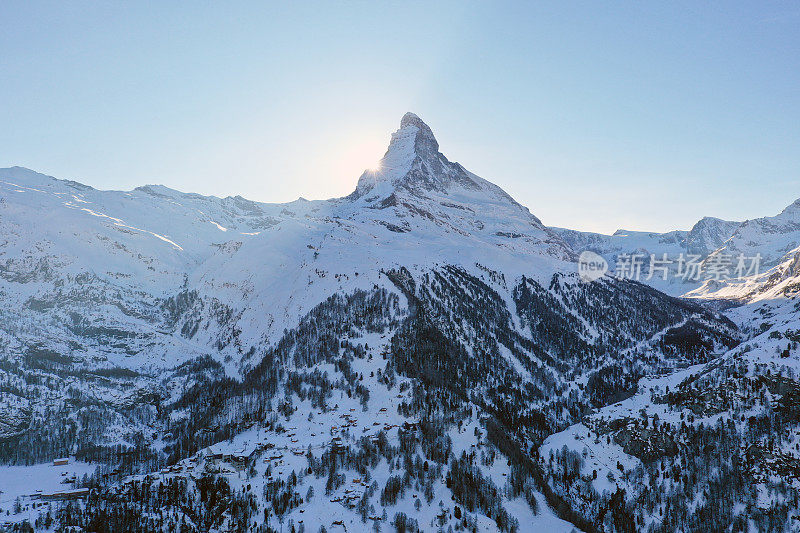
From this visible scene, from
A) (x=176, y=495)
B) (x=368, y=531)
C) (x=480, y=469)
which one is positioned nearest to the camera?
(x=368, y=531)

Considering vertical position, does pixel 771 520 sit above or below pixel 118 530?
above

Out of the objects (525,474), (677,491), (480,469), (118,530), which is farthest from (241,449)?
(677,491)

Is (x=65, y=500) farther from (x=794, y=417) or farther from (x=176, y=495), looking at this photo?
(x=794, y=417)

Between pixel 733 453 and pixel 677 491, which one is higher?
pixel 733 453

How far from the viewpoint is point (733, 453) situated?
640 ft

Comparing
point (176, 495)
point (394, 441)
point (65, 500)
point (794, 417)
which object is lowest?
point (65, 500)

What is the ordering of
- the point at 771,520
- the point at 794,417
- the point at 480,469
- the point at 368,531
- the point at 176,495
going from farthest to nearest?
the point at 794,417 < the point at 480,469 < the point at 771,520 < the point at 176,495 < the point at 368,531

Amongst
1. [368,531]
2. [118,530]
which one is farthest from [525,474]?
[118,530]

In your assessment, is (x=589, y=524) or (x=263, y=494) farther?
(x=589, y=524)

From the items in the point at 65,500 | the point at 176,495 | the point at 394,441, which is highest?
the point at 394,441

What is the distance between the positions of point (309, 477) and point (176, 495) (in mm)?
40122

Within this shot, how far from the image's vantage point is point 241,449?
188500mm

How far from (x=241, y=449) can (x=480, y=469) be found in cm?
8477

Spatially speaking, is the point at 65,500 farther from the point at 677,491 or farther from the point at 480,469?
the point at 677,491
